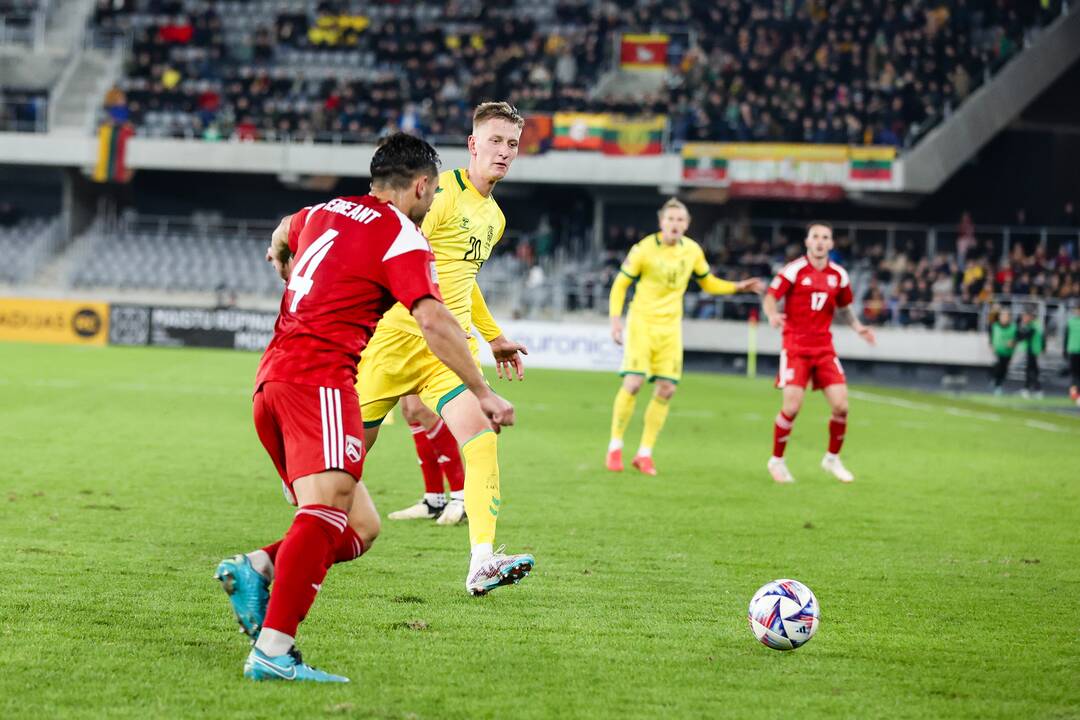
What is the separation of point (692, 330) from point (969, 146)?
32.1 feet

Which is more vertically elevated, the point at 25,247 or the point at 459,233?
the point at 459,233

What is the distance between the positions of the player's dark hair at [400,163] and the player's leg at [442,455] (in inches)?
161

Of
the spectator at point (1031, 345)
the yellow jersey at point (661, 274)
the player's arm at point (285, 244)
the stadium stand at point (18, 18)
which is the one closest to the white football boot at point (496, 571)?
the player's arm at point (285, 244)

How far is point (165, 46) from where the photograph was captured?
43.7 m

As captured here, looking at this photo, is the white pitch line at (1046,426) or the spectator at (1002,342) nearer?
the white pitch line at (1046,426)

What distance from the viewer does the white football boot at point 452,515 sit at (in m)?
9.12

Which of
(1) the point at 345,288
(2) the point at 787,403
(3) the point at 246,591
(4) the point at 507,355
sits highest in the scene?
(1) the point at 345,288

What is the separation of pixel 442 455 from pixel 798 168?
92.6 ft

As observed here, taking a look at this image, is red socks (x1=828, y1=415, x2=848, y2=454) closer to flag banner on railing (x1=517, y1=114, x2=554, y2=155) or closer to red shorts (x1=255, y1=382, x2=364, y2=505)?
red shorts (x1=255, y1=382, x2=364, y2=505)

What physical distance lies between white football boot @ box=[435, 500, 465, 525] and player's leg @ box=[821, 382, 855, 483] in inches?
184

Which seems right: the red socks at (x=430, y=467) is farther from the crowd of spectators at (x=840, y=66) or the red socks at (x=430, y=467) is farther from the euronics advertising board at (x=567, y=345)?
the crowd of spectators at (x=840, y=66)

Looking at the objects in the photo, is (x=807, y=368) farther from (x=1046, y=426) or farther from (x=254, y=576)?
(x=1046, y=426)

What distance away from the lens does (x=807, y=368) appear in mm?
12562

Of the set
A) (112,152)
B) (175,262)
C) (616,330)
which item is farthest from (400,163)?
(112,152)
